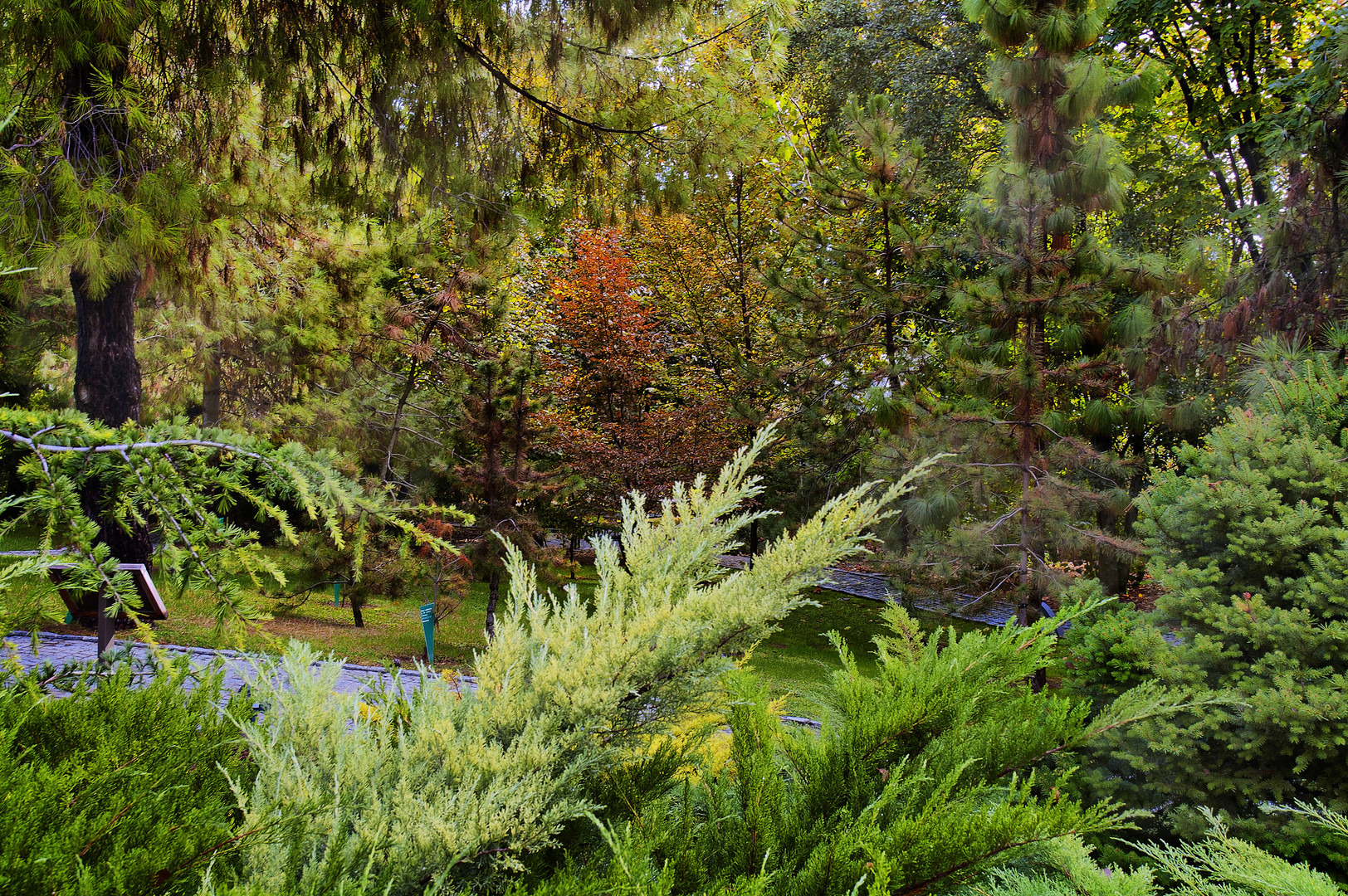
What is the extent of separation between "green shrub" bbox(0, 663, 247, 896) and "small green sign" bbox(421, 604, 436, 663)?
26.8ft

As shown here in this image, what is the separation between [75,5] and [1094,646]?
6067 mm

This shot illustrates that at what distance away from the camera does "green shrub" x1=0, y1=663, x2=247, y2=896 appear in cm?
118

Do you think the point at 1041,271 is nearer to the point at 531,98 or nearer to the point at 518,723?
the point at 531,98

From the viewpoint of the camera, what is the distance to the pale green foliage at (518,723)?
4.66 feet

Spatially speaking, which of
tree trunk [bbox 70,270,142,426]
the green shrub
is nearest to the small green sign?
tree trunk [bbox 70,270,142,426]

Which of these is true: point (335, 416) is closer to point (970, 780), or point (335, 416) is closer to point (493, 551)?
point (493, 551)

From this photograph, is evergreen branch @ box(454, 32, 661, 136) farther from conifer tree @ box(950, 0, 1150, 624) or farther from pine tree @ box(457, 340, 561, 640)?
pine tree @ box(457, 340, 561, 640)

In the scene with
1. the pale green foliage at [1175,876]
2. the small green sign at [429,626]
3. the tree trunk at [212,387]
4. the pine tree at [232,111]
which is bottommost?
the small green sign at [429,626]

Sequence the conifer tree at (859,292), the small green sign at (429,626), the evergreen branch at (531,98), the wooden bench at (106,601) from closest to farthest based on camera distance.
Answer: the wooden bench at (106,601)
the evergreen branch at (531,98)
the small green sign at (429,626)
the conifer tree at (859,292)

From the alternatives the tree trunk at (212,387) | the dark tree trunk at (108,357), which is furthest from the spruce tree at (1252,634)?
the tree trunk at (212,387)

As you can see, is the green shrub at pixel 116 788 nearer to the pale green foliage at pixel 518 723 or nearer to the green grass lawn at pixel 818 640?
the pale green foliage at pixel 518 723

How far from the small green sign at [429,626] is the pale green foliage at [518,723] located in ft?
27.1

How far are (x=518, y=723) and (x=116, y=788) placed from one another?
0.73 m

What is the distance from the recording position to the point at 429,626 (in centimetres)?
1026
